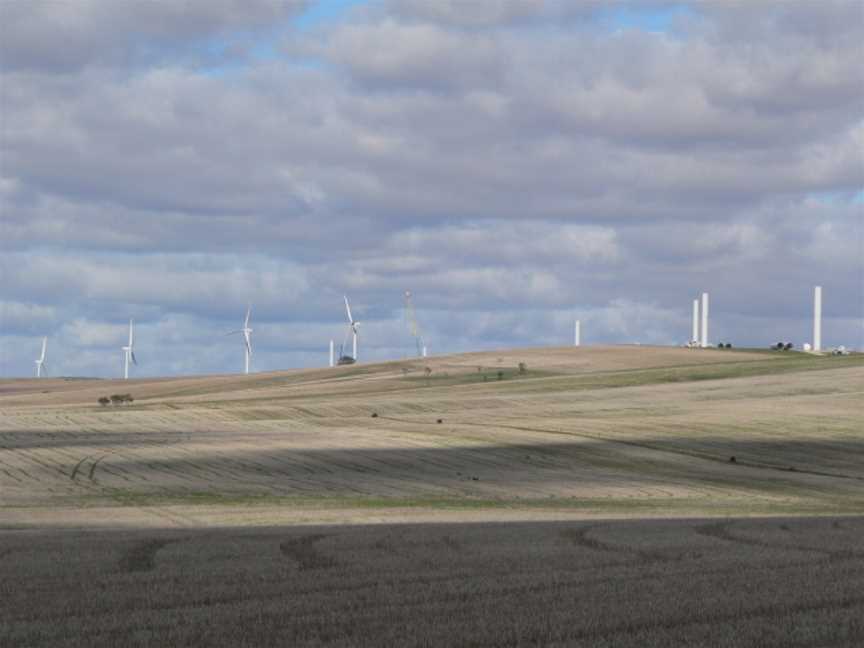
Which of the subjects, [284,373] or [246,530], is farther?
[284,373]

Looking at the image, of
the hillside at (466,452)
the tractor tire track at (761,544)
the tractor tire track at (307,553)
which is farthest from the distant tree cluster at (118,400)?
the tractor tire track at (307,553)

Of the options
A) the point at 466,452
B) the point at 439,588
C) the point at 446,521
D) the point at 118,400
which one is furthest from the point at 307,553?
the point at 118,400

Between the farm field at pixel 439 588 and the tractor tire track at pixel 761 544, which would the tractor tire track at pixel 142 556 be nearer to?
the farm field at pixel 439 588

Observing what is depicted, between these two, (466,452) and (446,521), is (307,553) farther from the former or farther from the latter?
(466,452)

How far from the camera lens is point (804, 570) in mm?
17219

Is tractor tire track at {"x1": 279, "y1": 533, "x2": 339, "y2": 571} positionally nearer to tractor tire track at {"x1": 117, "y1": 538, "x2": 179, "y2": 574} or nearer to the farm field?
the farm field

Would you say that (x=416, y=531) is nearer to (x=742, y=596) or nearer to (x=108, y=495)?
(x=742, y=596)

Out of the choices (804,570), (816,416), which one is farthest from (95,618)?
(816,416)

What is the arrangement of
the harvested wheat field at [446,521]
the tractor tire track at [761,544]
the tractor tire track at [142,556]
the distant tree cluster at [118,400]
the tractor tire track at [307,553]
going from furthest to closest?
the distant tree cluster at [118,400]
the tractor tire track at [761,544]
the tractor tire track at [307,553]
the tractor tire track at [142,556]
the harvested wheat field at [446,521]

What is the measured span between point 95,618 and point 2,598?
1884mm

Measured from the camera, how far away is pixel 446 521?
1071 inches

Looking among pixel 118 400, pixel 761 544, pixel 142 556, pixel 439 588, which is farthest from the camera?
pixel 118 400

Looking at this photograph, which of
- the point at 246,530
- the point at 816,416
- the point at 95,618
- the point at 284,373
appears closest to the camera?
the point at 95,618

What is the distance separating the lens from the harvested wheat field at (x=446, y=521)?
13.6 metres
